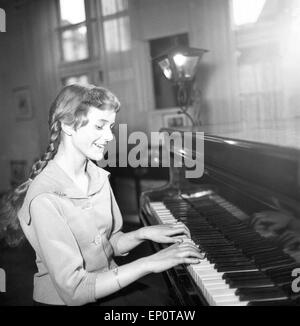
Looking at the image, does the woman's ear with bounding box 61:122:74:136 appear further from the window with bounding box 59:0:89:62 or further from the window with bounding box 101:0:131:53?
the window with bounding box 101:0:131:53

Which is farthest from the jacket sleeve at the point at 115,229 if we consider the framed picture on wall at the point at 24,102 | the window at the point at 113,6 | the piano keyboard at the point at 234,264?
the window at the point at 113,6

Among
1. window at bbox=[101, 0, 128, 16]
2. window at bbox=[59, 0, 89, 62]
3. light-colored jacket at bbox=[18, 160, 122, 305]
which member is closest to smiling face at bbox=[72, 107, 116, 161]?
light-colored jacket at bbox=[18, 160, 122, 305]

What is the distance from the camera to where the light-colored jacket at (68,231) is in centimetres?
106

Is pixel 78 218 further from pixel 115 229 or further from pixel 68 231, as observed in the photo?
pixel 115 229

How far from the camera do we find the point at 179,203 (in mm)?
1746

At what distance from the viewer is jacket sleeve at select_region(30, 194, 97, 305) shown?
1.06m

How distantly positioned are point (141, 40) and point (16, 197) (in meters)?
3.45

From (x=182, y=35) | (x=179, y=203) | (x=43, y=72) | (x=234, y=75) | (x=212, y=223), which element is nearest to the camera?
(x=212, y=223)

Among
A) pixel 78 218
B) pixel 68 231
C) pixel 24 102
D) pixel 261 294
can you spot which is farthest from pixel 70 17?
pixel 261 294

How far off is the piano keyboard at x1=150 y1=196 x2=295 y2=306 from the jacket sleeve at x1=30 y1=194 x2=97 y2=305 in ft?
1.06

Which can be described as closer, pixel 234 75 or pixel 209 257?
pixel 209 257
